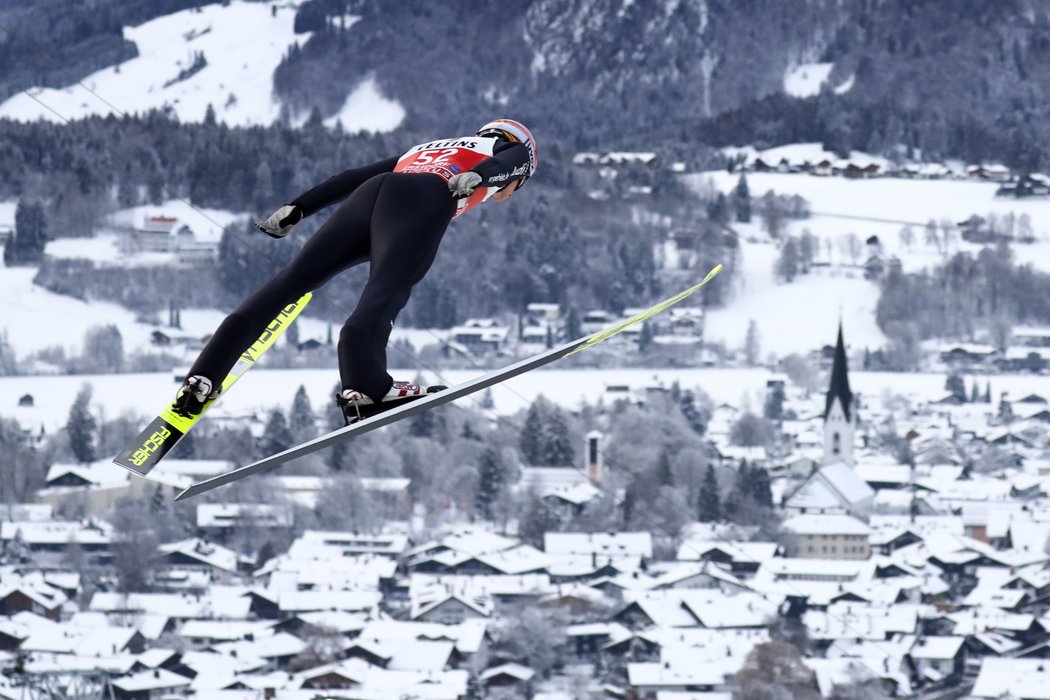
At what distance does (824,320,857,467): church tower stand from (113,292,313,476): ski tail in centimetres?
6255

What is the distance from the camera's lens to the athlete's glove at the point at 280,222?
5270 millimetres

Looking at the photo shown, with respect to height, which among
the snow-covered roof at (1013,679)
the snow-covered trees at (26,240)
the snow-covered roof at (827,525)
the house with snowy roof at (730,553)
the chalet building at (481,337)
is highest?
the snow-covered trees at (26,240)

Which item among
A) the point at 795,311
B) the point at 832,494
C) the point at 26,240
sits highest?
the point at 26,240

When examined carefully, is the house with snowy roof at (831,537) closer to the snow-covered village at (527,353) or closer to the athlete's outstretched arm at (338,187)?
the snow-covered village at (527,353)

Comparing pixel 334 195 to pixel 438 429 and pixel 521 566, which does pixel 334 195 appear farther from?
pixel 438 429

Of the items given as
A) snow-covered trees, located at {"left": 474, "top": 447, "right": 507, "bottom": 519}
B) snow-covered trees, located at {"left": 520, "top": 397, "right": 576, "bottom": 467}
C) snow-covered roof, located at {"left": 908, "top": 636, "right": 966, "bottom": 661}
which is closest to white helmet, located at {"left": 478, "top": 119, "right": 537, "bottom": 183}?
snow-covered roof, located at {"left": 908, "top": 636, "right": 966, "bottom": 661}

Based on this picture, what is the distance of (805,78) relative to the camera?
438ft

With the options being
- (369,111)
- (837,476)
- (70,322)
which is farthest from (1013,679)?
(369,111)

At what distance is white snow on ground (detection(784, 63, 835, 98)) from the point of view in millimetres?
132125

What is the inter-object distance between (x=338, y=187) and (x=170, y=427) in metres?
0.74

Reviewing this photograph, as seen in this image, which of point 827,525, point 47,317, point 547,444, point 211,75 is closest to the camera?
point 827,525

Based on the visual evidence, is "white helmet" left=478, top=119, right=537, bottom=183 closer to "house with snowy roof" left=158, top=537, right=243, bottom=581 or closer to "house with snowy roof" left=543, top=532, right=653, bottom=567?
"house with snowy roof" left=158, top=537, right=243, bottom=581

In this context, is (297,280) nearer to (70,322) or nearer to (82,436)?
(82,436)

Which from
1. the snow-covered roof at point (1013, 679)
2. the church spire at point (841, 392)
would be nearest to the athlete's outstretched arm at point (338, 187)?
the snow-covered roof at point (1013, 679)
